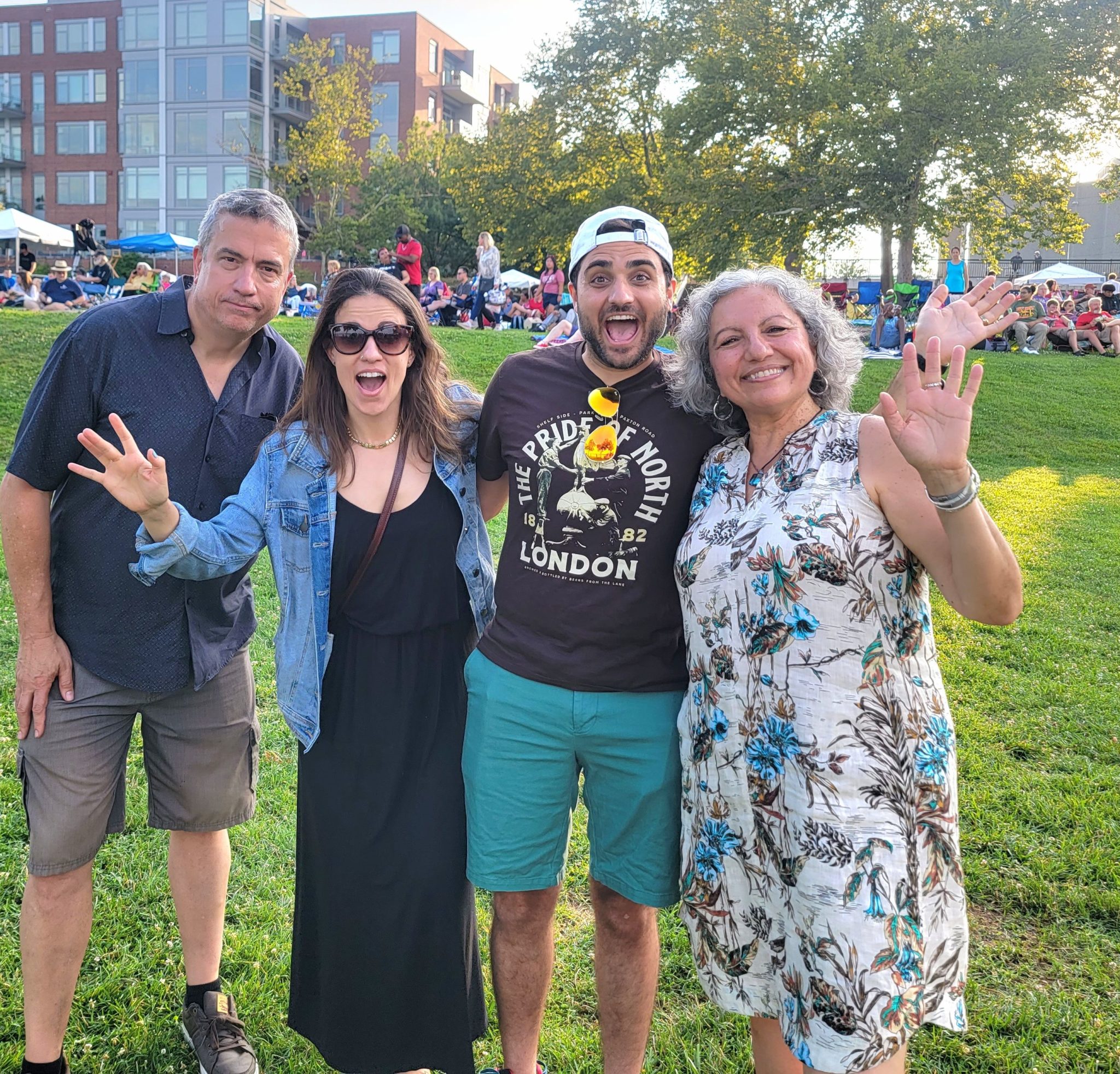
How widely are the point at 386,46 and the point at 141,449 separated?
6098 cm

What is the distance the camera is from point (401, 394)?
3.16 metres

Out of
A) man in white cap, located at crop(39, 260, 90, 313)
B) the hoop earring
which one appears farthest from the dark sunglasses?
man in white cap, located at crop(39, 260, 90, 313)

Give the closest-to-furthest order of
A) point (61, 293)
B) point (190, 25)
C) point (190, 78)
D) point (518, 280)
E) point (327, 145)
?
point (61, 293), point (518, 280), point (327, 145), point (190, 25), point (190, 78)

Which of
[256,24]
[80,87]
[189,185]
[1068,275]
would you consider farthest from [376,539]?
[80,87]

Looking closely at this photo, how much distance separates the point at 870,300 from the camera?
33.5 m

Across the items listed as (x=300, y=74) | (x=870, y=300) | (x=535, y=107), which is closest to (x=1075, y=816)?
(x=870, y=300)

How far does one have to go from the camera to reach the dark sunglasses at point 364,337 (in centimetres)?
291

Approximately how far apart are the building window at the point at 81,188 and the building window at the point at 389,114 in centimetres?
1618

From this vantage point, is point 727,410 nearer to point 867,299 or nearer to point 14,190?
point 867,299

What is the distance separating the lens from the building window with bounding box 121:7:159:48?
178 ft

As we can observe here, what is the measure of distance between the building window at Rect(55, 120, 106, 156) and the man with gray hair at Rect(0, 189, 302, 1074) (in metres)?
63.6

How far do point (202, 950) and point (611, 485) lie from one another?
6.81 ft

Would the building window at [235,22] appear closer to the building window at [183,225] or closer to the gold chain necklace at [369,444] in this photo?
the building window at [183,225]

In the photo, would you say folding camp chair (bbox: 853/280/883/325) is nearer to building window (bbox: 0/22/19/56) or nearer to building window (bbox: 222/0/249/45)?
building window (bbox: 222/0/249/45)
